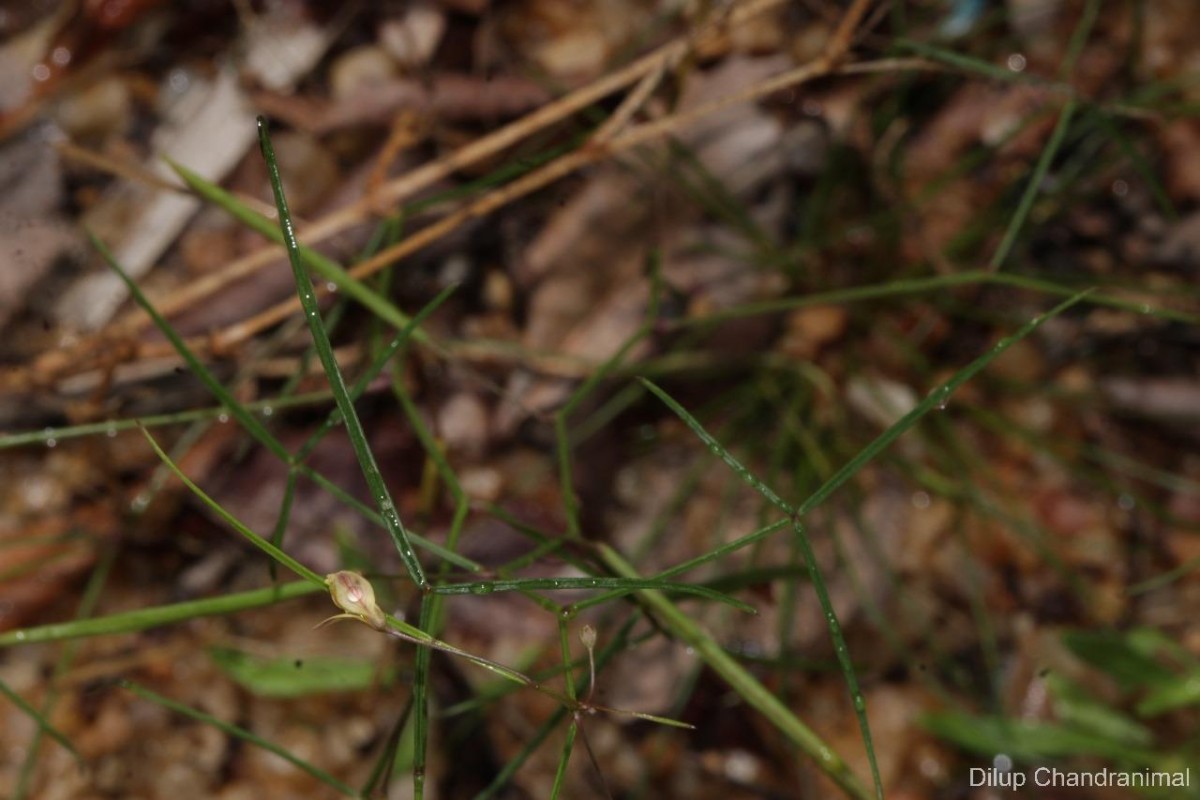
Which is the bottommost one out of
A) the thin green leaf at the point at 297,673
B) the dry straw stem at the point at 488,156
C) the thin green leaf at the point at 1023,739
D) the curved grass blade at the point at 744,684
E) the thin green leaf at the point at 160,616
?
the thin green leaf at the point at 1023,739

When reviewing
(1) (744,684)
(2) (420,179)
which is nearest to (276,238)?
(2) (420,179)

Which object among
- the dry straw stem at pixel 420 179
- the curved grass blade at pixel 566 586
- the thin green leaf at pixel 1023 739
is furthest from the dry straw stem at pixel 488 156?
the thin green leaf at pixel 1023 739

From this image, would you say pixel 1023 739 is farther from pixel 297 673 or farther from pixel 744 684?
pixel 297 673

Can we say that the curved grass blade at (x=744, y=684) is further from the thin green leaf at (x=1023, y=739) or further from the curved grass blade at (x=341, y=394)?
the thin green leaf at (x=1023, y=739)

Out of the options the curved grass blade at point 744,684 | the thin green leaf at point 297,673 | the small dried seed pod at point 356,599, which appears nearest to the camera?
the small dried seed pod at point 356,599

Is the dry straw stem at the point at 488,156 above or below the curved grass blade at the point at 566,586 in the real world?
above

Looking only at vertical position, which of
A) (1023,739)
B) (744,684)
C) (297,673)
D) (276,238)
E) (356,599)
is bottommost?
(1023,739)

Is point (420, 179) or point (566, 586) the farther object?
point (420, 179)

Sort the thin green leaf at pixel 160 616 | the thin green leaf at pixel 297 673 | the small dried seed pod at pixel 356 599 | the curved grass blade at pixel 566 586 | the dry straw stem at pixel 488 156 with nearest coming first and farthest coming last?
the small dried seed pod at pixel 356 599
the curved grass blade at pixel 566 586
the thin green leaf at pixel 160 616
the dry straw stem at pixel 488 156
the thin green leaf at pixel 297 673

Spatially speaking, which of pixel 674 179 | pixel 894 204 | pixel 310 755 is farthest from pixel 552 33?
pixel 310 755

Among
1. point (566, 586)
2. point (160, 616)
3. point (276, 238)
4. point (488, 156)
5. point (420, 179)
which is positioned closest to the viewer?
point (566, 586)
